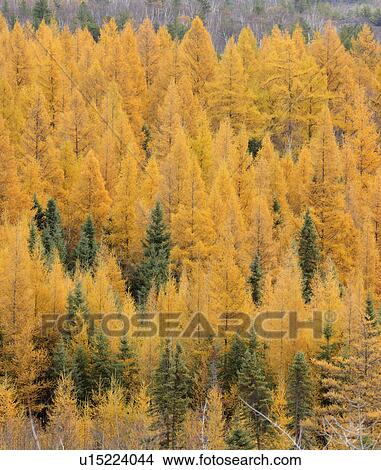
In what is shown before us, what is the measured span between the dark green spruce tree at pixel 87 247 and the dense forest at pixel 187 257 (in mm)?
130

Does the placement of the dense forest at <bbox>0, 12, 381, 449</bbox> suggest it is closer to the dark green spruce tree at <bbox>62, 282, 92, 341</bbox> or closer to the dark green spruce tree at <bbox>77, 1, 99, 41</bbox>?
the dark green spruce tree at <bbox>62, 282, 92, 341</bbox>

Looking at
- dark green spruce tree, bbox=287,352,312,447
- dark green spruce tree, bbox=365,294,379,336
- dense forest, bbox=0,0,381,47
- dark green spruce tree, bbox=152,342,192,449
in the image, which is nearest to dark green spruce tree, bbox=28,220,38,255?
dark green spruce tree, bbox=152,342,192,449

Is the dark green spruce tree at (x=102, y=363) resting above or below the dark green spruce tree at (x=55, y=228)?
below

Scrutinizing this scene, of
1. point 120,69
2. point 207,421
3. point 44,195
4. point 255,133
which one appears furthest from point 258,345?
point 120,69

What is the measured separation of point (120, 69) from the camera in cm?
5712

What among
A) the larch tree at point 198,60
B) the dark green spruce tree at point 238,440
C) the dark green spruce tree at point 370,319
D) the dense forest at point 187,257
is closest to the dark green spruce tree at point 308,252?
the dense forest at point 187,257

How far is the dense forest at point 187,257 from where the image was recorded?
28703mm

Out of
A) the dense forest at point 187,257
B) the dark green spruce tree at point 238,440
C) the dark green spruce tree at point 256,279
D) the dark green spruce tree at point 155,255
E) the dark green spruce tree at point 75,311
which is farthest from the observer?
the dark green spruce tree at point 155,255

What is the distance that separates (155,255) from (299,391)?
1191cm

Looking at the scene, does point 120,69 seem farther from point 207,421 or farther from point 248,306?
point 207,421

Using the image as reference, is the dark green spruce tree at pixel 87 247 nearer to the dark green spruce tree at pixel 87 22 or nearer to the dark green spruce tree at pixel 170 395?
the dark green spruce tree at pixel 170 395

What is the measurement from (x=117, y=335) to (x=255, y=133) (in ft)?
88.4

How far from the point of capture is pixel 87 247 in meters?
37.7

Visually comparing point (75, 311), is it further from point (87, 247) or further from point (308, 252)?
point (308, 252)
